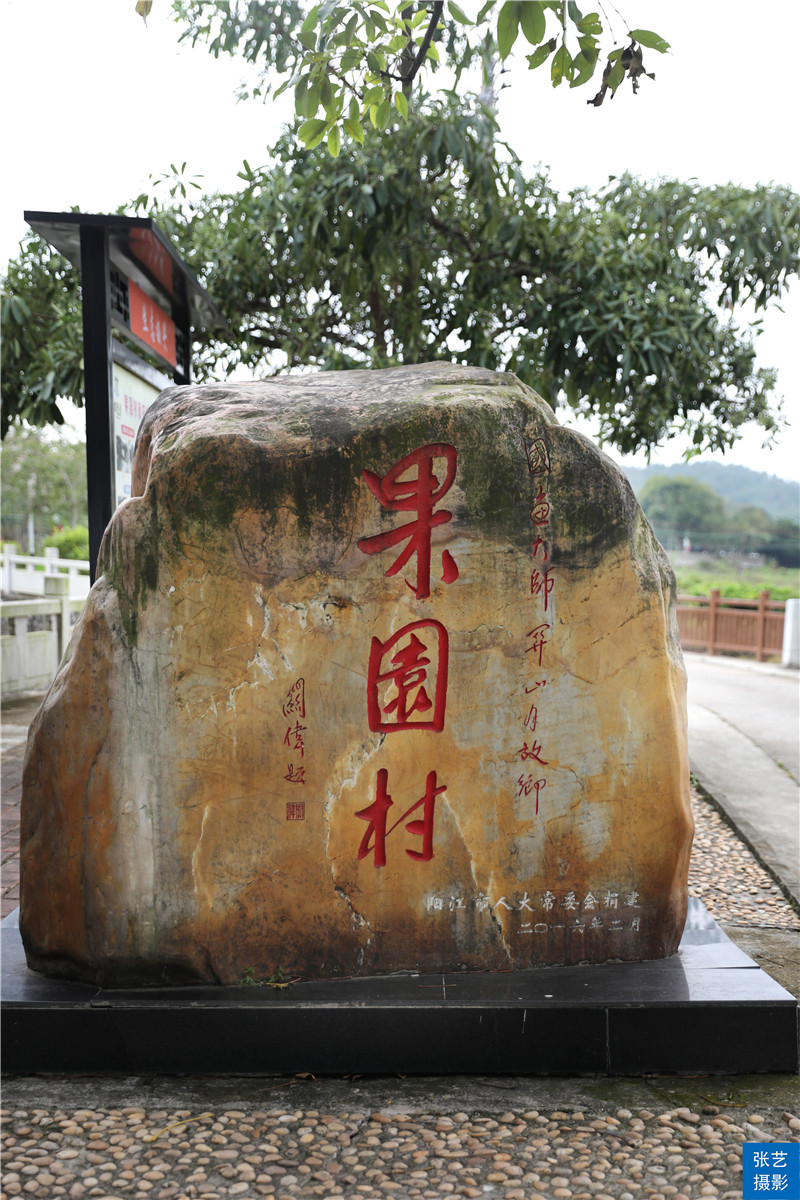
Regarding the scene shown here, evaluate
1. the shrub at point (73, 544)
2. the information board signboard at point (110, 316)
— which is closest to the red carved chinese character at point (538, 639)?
the information board signboard at point (110, 316)

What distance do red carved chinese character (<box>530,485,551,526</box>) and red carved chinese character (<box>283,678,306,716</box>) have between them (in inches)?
36.1

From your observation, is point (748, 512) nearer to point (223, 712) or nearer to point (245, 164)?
point (245, 164)

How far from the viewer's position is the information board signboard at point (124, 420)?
14.4 feet

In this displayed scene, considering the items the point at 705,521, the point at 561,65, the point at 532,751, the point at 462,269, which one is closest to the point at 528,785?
the point at 532,751

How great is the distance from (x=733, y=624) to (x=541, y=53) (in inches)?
572

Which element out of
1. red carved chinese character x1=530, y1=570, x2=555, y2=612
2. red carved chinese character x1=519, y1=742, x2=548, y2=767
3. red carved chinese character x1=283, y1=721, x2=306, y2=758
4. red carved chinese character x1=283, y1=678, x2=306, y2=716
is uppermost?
red carved chinese character x1=530, y1=570, x2=555, y2=612

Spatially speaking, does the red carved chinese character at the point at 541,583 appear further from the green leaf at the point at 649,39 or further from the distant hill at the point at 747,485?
the distant hill at the point at 747,485

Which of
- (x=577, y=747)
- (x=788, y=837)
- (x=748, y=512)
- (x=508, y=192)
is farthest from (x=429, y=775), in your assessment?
(x=748, y=512)

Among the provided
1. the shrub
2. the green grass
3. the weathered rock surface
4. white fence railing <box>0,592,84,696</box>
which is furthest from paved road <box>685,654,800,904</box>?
the shrub

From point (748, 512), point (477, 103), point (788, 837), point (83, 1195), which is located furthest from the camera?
point (748, 512)

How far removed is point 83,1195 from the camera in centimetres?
227

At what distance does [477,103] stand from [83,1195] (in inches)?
250

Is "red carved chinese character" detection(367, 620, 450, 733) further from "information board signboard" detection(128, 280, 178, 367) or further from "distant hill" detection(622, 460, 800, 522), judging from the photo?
"distant hill" detection(622, 460, 800, 522)

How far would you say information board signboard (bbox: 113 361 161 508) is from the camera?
438 cm
